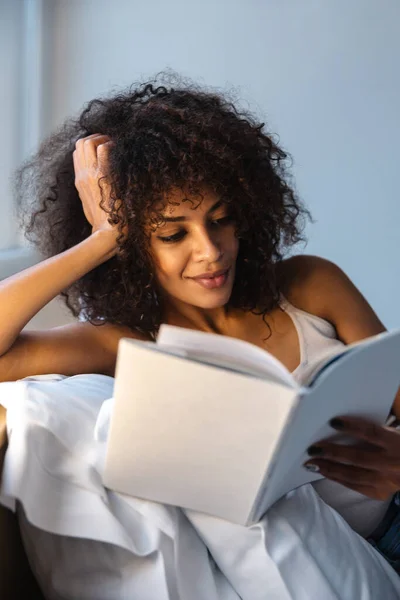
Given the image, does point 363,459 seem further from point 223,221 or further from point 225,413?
point 223,221

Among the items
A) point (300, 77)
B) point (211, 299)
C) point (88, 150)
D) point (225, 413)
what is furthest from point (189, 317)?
point (300, 77)

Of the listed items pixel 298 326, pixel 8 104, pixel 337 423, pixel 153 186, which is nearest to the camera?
pixel 337 423

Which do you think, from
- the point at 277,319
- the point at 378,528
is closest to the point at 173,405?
the point at 378,528

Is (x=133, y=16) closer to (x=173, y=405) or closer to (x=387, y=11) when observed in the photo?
(x=387, y=11)

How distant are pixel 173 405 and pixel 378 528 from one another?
0.58 meters

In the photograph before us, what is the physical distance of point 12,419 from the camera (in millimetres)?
1115

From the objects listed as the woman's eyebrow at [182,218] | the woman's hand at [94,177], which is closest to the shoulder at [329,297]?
the woman's eyebrow at [182,218]

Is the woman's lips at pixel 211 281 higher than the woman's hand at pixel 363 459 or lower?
higher

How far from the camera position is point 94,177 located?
4.73 ft

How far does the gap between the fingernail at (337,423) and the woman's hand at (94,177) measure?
1.87 feet

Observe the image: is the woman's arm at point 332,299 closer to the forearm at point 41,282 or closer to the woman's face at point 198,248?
the woman's face at point 198,248

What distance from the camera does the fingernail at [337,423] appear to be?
1.03m

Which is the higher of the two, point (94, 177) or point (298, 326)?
point (94, 177)

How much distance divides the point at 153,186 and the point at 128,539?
1.97ft
